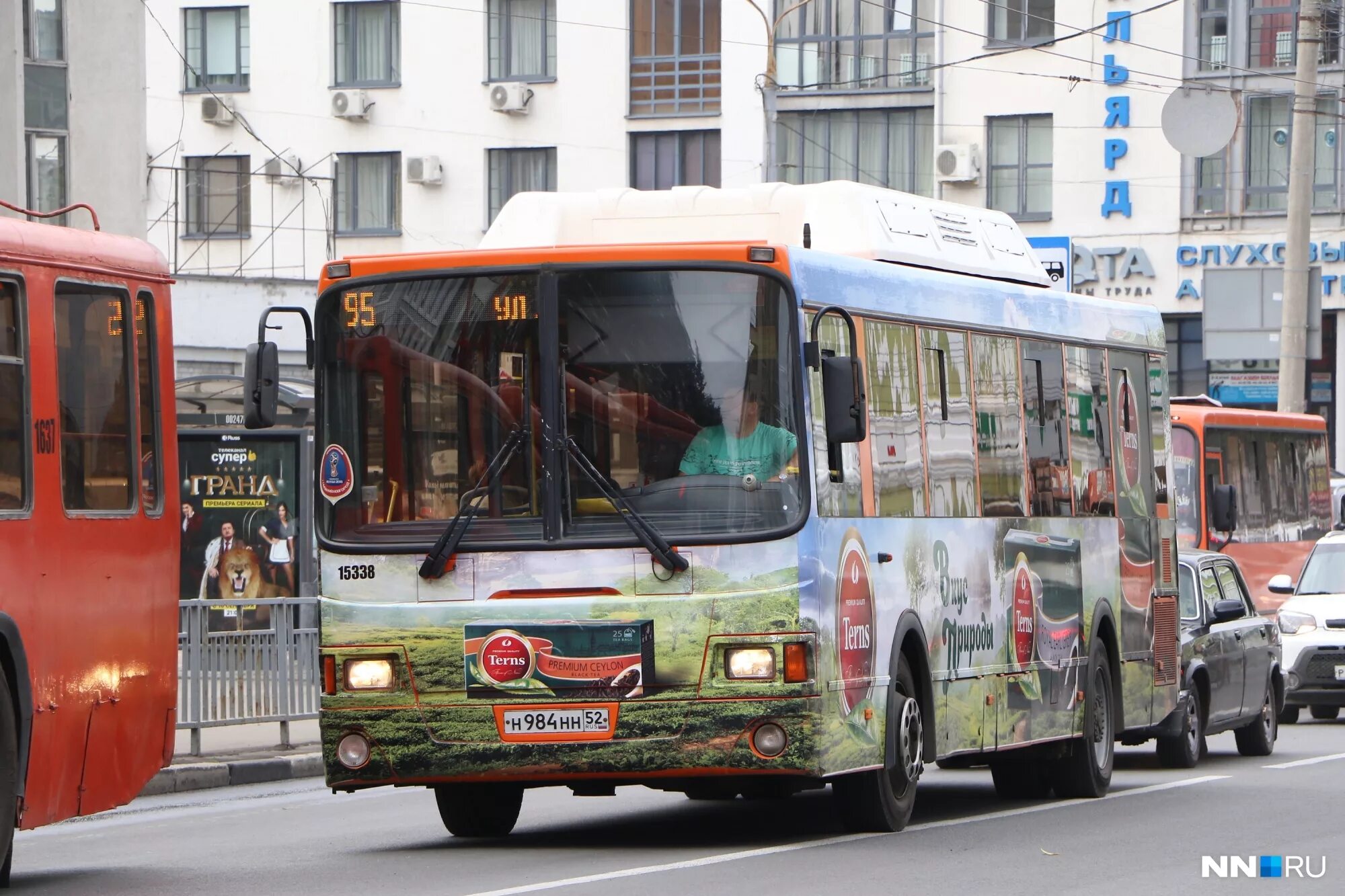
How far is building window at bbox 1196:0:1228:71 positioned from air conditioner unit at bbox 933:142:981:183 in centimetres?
457

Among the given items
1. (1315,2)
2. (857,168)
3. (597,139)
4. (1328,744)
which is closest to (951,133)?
(857,168)

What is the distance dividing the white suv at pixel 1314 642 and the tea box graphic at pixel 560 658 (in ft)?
42.1

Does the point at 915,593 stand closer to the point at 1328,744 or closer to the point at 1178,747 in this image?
the point at 1178,747

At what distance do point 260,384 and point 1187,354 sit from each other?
36.5 metres

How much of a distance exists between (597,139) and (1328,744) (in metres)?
32.5

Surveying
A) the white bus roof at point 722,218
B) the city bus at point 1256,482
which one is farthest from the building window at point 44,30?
the white bus roof at point 722,218

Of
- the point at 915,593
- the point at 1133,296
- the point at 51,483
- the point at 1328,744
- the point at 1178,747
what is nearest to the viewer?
the point at 51,483

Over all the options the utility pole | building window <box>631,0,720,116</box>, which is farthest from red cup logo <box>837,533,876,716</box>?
building window <box>631,0,720,116</box>

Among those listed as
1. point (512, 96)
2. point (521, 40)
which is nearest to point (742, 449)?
point (512, 96)

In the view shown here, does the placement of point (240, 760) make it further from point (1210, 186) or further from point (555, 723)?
point (1210, 186)

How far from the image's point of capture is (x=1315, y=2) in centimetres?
2909

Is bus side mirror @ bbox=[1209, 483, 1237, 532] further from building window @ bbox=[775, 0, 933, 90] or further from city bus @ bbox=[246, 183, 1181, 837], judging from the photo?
building window @ bbox=[775, 0, 933, 90]

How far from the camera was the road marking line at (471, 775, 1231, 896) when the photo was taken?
961 centimetres

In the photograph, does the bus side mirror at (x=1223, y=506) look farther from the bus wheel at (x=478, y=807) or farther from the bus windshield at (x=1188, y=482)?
the bus windshield at (x=1188, y=482)
